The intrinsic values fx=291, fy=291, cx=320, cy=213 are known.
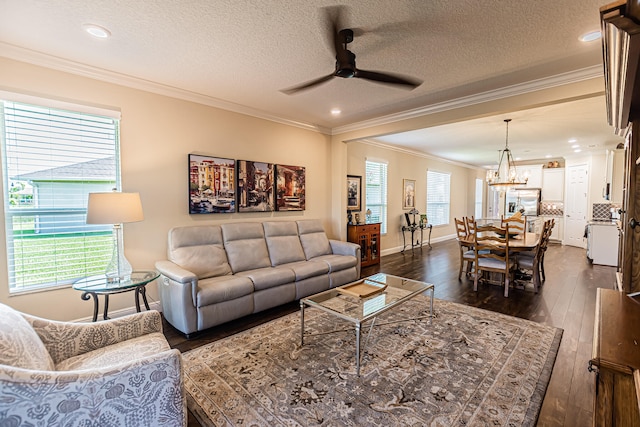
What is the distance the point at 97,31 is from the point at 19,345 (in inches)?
87.6

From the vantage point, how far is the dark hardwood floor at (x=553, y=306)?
1934 millimetres

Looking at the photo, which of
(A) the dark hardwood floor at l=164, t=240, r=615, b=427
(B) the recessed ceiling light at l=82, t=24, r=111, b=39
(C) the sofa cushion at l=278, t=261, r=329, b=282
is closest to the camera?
(A) the dark hardwood floor at l=164, t=240, r=615, b=427

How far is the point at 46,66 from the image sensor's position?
2670 millimetres

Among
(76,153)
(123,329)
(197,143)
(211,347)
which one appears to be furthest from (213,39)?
(211,347)

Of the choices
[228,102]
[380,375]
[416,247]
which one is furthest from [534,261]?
[228,102]

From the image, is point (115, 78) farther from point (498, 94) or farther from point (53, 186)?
point (498, 94)

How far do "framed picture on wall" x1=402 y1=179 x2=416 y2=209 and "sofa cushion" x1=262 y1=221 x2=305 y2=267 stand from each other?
12.7 ft

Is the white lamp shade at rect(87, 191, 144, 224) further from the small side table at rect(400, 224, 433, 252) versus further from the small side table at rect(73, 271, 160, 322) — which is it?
the small side table at rect(400, 224, 433, 252)

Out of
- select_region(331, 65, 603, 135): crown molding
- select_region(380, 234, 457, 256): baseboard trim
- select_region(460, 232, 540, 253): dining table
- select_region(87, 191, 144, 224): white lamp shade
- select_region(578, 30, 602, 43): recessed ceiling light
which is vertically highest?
select_region(578, 30, 602, 43): recessed ceiling light

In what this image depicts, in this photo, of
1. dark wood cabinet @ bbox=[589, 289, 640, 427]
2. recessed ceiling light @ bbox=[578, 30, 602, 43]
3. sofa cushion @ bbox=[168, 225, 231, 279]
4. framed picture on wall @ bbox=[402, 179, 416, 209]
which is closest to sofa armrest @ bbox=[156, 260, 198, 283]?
sofa cushion @ bbox=[168, 225, 231, 279]

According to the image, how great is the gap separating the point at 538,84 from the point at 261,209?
3.67 meters

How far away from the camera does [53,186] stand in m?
2.76

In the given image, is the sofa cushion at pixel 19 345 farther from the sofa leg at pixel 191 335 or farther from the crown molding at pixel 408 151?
the crown molding at pixel 408 151

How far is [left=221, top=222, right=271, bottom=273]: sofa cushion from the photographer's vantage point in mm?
3625
